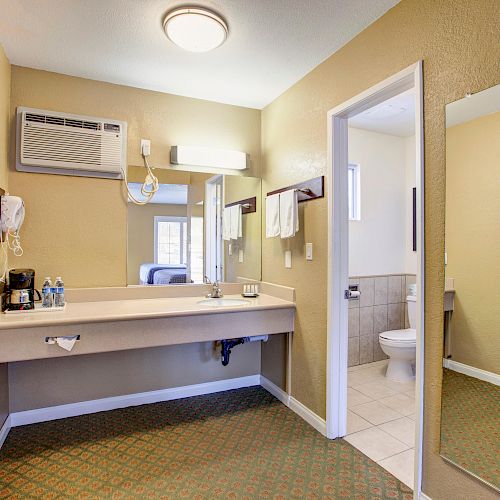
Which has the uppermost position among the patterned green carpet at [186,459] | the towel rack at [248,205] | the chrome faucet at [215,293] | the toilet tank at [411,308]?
the towel rack at [248,205]

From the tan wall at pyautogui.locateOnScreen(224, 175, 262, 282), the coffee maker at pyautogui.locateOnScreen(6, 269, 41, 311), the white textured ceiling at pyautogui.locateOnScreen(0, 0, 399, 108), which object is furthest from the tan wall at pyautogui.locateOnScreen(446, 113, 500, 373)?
the coffee maker at pyautogui.locateOnScreen(6, 269, 41, 311)

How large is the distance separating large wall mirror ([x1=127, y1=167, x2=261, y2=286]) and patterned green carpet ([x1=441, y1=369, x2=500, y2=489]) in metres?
1.80

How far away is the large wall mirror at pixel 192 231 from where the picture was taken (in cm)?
272

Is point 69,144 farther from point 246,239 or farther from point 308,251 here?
point 308,251

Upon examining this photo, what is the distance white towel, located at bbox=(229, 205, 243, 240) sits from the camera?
3.10 metres

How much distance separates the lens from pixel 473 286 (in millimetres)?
1516

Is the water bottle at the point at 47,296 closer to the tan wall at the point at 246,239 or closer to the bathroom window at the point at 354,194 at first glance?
the tan wall at the point at 246,239

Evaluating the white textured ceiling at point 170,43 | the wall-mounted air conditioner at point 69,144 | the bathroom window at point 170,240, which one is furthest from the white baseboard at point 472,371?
the wall-mounted air conditioner at point 69,144

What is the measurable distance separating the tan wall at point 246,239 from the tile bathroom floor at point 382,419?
128 centimetres

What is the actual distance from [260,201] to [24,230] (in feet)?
5.80

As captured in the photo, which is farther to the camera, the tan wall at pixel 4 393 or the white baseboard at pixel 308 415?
the white baseboard at pixel 308 415

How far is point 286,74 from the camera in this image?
2.52 metres

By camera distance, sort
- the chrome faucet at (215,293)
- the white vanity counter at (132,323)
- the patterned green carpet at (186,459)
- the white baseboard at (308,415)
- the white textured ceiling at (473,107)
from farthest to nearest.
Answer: the chrome faucet at (215,293) < the white baseboard at (308,415) < the white vanity counter at (132,323) < the patterned green carpet at (186,459) < the white textured ceiling at (473,107)

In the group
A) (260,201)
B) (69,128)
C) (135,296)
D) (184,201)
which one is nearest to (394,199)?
(260,201)
